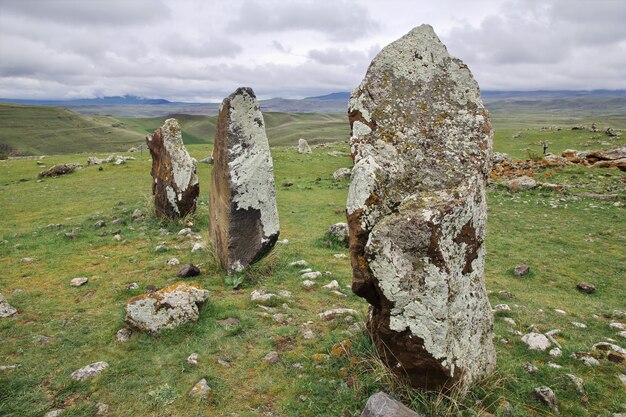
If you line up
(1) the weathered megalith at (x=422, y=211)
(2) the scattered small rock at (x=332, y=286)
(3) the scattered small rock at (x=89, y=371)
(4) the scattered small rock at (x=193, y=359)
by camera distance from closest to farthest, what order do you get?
(1) the weathered megalith at (x=422, y=211) → (3) the scattered small rock at (x=89, y=371) → (4) the scattered small rock at (x=193, y=359) → (2) the scattered small rock at (x=332, y=286)

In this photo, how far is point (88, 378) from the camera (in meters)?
6.36

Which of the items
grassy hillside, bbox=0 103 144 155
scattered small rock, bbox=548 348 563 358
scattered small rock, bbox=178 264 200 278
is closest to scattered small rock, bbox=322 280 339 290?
scattered small rock, bbox=178 264 200 278

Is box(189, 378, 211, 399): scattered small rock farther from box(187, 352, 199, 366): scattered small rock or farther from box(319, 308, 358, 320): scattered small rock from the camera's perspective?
box(319, 308, 358, 320): scattered small rock

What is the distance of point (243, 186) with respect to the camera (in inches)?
415

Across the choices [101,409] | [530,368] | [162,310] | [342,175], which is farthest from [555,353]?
[342,175]

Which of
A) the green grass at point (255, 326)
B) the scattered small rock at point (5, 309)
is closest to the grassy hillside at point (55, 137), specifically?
the green grass at point (255, 326)

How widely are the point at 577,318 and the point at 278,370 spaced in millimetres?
6778

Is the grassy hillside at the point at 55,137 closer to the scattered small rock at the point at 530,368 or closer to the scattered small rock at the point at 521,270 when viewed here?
the scattered small rock at the point at 521,270

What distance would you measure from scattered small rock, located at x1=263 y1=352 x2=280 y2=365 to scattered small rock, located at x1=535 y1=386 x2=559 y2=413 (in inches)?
153

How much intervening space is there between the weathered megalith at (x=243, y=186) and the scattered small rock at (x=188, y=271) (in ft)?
2.38

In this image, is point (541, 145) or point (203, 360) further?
point (541, 145)

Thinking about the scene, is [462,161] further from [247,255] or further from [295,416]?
[247,255]

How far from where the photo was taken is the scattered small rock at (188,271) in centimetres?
1063

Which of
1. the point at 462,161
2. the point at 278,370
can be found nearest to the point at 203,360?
the point at 278,370
